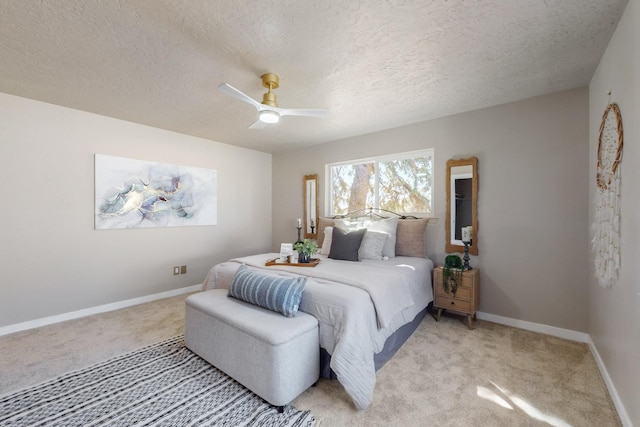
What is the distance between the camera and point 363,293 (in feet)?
6.93

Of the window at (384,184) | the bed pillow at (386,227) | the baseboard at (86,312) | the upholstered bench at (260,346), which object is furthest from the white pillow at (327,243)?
the baseboard at (86,312)

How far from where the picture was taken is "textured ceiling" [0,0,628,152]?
1.64m

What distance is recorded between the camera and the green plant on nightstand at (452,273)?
2.97 metres

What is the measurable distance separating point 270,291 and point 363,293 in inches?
28.0

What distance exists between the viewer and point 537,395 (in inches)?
74.5

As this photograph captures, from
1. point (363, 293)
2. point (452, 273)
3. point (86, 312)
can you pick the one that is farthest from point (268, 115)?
point (86, 312)

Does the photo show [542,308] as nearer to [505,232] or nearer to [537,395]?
[505,232]

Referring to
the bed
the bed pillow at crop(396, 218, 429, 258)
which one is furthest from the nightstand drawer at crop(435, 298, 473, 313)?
the bed pillow at crop(396, 218, 429, 258)

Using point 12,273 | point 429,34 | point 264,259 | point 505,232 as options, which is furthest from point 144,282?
point 505,232

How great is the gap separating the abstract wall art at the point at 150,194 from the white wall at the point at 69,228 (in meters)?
0.10

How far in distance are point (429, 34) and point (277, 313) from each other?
223 cm

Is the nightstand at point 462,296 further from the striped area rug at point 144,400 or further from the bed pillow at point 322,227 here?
the striped area rug at point 144,400

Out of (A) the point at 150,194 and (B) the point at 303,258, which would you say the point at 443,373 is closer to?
(B) the point at 303,258

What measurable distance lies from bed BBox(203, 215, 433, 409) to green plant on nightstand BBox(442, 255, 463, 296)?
7.4 inches
